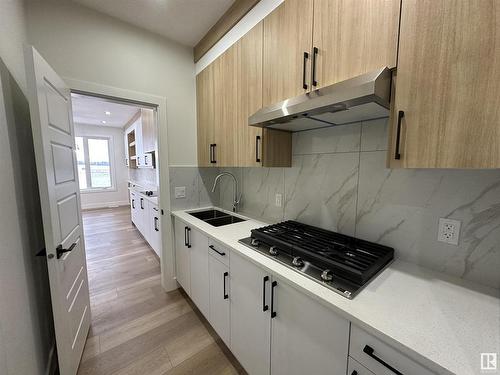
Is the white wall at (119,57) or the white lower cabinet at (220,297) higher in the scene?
the white wall at (119,57)

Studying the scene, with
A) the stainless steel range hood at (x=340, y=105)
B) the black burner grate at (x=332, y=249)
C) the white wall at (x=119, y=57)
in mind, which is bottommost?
the black burner grate at (x=332, y=249)

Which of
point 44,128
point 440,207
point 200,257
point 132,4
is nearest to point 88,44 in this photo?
point 132,4

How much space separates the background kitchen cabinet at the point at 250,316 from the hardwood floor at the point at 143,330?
308 millimetres

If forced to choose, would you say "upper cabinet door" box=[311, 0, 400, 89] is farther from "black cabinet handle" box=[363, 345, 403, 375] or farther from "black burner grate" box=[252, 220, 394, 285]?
"black cabinet handle" box=[363, 345, 403, 375]

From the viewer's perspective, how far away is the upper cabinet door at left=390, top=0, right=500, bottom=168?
0.63 metres

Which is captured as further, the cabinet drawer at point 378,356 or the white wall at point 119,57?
the white wall at point 119,57

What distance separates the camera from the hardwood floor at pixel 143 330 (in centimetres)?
147

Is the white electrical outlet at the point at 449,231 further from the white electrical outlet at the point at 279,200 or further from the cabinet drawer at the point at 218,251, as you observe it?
the cabinet drawer at the point at 218,251

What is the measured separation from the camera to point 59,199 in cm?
125

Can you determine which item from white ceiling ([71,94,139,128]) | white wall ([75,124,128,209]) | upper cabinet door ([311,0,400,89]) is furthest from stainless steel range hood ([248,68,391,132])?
white wall ([75,124,128,209])

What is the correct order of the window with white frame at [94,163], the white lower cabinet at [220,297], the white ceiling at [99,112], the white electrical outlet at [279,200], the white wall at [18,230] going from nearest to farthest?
the white wall at [18,230] < the white lower cabinet at [220,297] < the white electrical outlet at [279,200] < the white ceiling at [99,112] < the window with white frame at [94,163]

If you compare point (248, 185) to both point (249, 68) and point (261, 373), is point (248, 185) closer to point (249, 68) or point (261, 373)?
point (249, 68)

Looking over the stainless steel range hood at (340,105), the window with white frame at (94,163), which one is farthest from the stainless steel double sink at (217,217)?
the window with white frame at (94,163)

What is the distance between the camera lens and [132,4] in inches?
64.1
